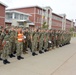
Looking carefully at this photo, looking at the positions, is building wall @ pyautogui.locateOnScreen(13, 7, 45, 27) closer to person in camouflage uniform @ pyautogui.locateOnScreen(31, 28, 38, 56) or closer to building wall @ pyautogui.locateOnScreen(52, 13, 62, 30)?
building wall @ pyautogui.locateOnScreen(52, 13, 62, 30)

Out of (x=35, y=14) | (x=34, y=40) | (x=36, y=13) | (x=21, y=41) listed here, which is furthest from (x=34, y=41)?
(x=36, y=13)

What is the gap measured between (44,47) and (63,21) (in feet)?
263

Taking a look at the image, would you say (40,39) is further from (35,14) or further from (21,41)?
(35,14)

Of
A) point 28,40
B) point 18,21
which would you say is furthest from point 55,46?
point 18,21

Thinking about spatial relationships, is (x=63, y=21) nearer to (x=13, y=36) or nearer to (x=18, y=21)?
(x=18, y=21)

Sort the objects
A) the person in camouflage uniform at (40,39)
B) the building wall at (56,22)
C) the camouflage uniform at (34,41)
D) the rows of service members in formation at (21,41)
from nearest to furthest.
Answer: the rows of service members in formation at (21,41) → the camouflage uniform at (34,41) → the person in camouflage uniform at (40,39) → the building wall at (56,22)

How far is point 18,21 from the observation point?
44.9 metres

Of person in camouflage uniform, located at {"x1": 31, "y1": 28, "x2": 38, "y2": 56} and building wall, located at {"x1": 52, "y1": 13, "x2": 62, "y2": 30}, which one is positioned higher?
building wall, located at {"x1": 52, "y1": 13, "x2": 62, "y2": 30}

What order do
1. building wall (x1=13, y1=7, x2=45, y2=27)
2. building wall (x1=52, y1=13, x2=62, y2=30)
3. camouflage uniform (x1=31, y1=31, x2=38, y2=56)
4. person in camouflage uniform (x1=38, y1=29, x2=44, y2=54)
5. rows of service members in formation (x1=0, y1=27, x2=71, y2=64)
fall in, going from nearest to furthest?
rows of service members in formation (x1=0, y1=27, x2=71, y2=64) → camouflage uniform (x1=31, y1=31, x2=38, y2=56) → person in camouflage uniform (x1=38, y1=29, x2=44, y2=54) → building wall (x1=13, y1=7, x2=45, y2=27) → building wall (x1=52, y1=13, x2=62, y2=30)

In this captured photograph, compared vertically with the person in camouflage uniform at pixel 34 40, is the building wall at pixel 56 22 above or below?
above

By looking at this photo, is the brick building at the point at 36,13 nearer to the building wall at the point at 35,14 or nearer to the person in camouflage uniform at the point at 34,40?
the building wall at the point at 35,14

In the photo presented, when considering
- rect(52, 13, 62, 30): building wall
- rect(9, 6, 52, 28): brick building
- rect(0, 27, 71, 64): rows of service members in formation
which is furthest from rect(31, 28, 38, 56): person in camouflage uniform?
rect(52, 13, 62, 30): building wall

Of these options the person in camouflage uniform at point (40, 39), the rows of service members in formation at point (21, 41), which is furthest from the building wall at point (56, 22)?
the person in camouflage uniform at point (40, 39)

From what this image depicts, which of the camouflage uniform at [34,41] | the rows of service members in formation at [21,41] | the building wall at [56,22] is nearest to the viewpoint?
the rows of service members in formation at [21,41]
